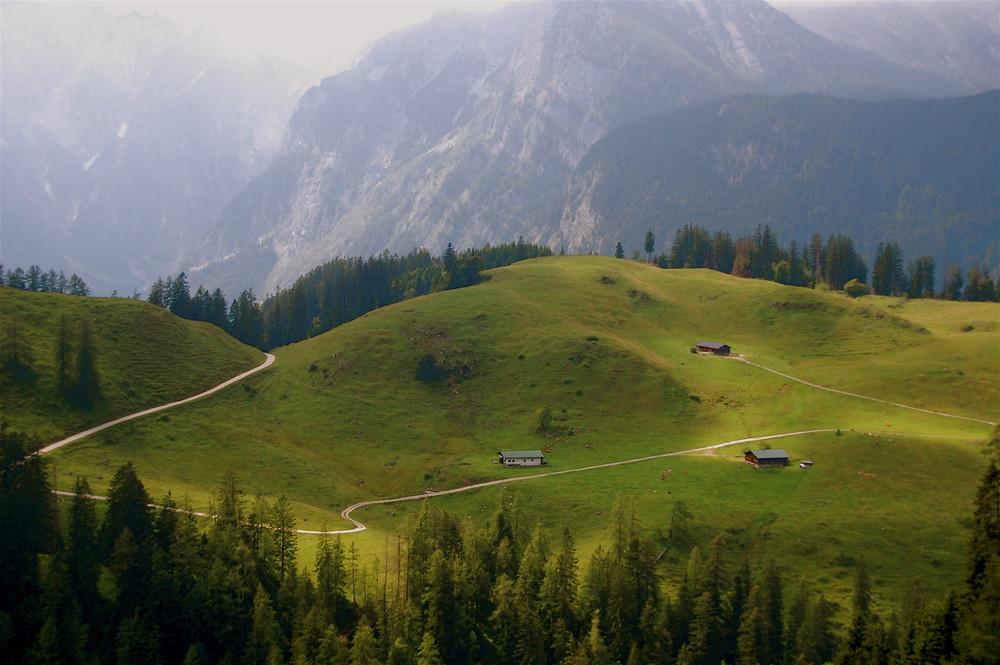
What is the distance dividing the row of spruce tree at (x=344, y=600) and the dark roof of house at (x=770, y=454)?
1169 inches

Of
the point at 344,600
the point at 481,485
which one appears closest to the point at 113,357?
the point at 481,485

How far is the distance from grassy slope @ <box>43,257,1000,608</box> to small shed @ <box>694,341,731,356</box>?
433cm

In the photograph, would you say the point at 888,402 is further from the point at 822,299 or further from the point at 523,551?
the point at 523,551

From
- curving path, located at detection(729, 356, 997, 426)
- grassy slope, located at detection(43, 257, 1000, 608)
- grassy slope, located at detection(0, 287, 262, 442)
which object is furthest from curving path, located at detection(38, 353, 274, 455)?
curving path, located at detection(729, 356, 997, 426)

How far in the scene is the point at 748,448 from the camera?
121 meters

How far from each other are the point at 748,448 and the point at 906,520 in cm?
2744

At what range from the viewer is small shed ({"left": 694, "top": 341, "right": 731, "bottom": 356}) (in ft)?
553

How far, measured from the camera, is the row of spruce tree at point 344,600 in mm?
71500

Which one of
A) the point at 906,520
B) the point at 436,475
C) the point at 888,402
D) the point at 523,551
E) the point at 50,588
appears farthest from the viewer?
the point at 888,402

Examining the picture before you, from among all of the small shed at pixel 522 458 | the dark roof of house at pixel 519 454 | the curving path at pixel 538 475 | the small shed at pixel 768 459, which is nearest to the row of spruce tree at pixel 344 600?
the curving path at pixel 538 475

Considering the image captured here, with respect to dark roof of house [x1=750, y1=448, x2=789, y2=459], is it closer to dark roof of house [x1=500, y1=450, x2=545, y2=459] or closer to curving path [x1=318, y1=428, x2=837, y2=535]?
curving path [x1=318, y1=428, x2=837, y2=535]

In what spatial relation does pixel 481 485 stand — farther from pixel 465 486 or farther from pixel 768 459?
pixel 768 459

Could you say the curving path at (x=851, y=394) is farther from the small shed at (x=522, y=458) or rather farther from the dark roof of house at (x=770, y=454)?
the small shed at (x=522, y=458)

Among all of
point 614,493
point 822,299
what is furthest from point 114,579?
point 822,299
